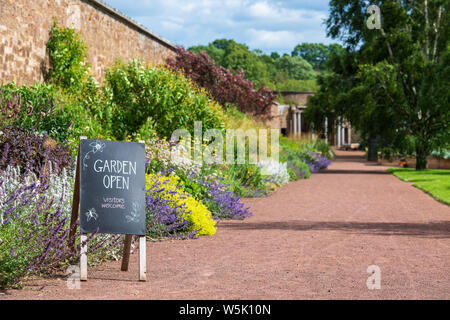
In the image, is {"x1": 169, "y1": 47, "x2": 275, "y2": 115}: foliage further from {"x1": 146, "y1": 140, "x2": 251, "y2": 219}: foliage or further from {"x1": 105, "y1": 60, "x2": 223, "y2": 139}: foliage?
{"x1": 146, "y1": 140, "x2": 251, "y2": 219}: foliage

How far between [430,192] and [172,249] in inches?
402

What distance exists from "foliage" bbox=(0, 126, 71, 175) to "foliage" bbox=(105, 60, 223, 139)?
4.96 metres

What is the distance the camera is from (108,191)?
618cm

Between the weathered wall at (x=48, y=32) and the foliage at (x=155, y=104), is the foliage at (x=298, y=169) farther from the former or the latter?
the foliage at (x=155, y=104)

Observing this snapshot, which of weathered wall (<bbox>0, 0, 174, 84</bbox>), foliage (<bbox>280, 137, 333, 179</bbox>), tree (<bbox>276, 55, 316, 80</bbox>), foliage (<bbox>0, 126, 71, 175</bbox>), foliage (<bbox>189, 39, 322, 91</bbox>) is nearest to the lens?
foliage (<bbox>0, 126, 71, 175</bbox>)

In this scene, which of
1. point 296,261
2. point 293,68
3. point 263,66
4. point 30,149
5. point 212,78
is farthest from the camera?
point 293,68

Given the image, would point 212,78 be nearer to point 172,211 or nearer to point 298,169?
point 298,169

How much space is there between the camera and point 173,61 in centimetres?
2483

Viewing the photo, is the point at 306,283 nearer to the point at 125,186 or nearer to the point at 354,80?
the point at 125,186

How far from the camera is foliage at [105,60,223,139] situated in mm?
15203

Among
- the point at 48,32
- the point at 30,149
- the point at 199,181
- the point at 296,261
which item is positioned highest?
the point at 48,32

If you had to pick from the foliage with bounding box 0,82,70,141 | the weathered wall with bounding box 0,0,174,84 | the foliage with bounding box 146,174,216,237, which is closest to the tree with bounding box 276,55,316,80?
the weathered wall with bounding box 0,0,174,84

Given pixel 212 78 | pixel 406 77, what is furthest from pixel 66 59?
pixel 406 77

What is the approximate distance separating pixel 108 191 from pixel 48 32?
34.8 ft
